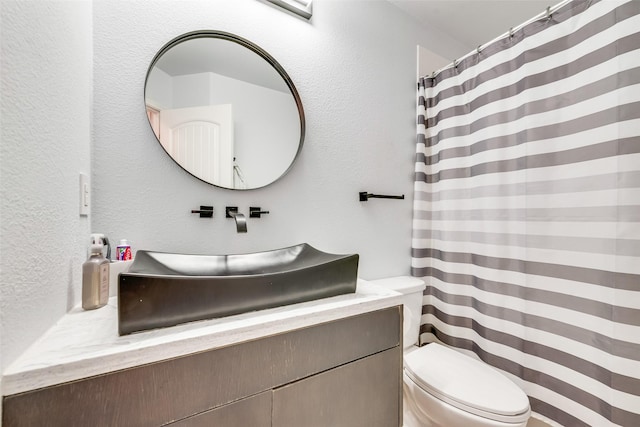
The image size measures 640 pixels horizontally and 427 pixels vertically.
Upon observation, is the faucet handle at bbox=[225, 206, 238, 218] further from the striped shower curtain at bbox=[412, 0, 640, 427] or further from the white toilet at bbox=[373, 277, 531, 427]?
the striped shower curtain at bbox=[412, 0, 640, 427]

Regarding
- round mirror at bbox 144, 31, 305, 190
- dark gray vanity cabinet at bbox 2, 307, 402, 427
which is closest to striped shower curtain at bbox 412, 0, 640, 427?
dark gray vanity cabinet at bbox 2, 307, 402, 427

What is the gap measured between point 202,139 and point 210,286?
2.36ft

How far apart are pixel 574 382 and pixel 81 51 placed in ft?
7.20

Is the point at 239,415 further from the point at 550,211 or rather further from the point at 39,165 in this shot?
the point at 550,211

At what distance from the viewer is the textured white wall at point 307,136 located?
0.97 m

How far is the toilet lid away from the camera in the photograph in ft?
3.03

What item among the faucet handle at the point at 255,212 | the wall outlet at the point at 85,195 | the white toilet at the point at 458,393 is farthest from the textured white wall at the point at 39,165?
the white toilet at the point at 458,393

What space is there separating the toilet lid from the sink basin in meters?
0.58

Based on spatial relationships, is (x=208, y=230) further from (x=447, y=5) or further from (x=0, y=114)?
(x=447, y=5)

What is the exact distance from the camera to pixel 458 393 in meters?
0.99

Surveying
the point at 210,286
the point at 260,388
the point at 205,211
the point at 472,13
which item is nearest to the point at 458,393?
the point at 260,388

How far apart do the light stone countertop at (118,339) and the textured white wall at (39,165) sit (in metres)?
0.04

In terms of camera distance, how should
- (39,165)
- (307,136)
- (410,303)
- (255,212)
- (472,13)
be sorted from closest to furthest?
(39,165) → (255,212) → (307,136) → (410,303) → (472,13)

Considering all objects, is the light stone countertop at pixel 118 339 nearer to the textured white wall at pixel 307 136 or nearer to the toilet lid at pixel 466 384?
the textured white wall at pixel 307 136
